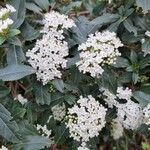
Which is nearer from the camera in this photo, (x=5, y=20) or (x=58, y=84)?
(x=5, y=20)

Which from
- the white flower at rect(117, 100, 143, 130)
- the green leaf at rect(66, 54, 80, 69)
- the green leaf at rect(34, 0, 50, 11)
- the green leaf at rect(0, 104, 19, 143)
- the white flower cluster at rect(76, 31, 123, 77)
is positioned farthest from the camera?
the green leaf at rect(34, 0, 50, 11)

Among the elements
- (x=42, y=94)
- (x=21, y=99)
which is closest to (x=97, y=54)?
(x=42, y=94)

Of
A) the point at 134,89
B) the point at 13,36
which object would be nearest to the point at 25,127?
the point at 13,36

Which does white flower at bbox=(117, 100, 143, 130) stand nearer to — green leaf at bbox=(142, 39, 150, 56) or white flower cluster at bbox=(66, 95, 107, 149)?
white flower cluster at bbox=(66, 95, 107, 149)

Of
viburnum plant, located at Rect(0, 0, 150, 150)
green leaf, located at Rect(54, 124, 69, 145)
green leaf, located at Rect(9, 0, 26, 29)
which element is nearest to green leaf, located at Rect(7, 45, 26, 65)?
viburnum plant, located at Rect(0, 0, 150, 150)

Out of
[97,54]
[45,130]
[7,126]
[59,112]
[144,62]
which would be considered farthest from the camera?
[59,112]

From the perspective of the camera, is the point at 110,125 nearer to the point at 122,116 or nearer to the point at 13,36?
the point at 122,116

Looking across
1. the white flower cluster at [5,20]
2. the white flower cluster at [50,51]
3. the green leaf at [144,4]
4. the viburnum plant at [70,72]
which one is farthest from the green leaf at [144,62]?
the white flower cluster at [5,20]

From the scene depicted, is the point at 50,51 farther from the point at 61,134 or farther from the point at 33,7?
the point at 61,134
